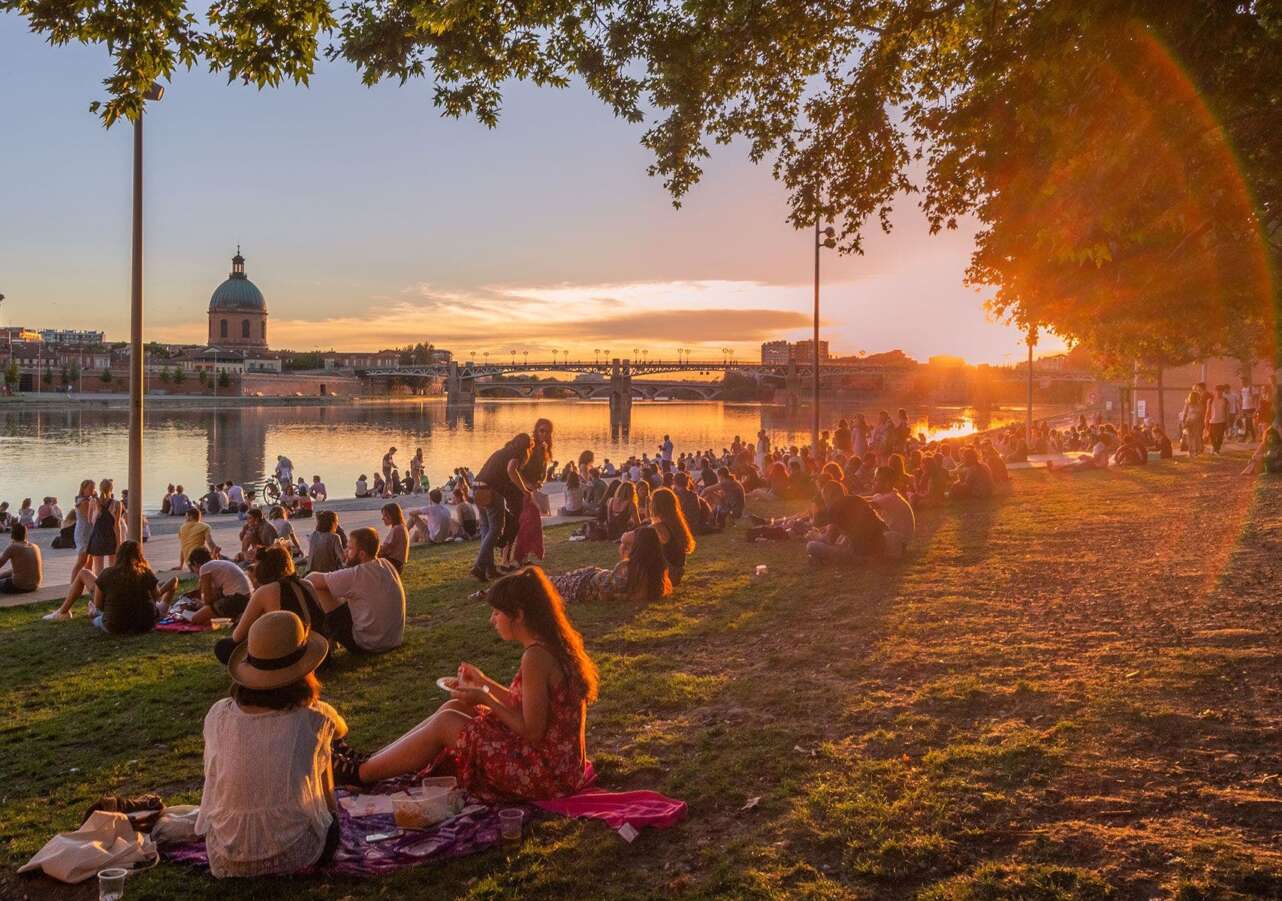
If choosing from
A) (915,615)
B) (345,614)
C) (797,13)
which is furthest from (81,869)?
(797,13)

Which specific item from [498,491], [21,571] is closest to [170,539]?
[21,571]

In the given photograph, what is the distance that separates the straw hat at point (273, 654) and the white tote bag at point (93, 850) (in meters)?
0.93

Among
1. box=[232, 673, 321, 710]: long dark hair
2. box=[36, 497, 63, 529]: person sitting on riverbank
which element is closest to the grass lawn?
box=[232, 673, 321, 710]: long dark hair

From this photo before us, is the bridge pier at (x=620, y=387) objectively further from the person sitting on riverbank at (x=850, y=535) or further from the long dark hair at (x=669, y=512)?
the long dark hair at (x=669, y=512)

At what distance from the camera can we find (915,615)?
7609mm

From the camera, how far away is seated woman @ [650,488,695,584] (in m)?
8.88

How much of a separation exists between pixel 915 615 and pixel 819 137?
4665mm

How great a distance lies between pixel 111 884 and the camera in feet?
11.0

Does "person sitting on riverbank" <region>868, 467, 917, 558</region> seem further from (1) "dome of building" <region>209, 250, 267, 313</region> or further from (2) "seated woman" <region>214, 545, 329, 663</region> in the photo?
(1) "dome of building" <region>209, 250, 267, 313</region>

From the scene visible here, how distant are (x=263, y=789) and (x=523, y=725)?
1.10 meters

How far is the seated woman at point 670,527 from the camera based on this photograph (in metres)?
A: 8.88

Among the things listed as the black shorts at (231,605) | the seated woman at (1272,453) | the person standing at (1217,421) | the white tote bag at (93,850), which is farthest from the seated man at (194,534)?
the person standing at (1217,421)

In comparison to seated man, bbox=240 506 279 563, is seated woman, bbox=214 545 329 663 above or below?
above

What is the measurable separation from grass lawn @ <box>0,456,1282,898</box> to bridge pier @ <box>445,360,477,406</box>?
137m
